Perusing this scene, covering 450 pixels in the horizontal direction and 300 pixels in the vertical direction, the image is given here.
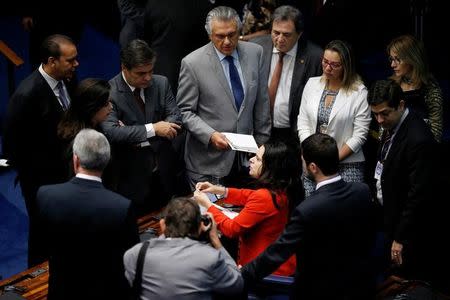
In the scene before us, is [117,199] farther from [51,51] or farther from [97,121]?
[51,51]

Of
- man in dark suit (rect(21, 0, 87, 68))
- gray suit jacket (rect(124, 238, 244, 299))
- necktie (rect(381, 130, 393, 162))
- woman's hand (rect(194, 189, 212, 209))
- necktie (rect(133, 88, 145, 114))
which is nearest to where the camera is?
gray suit jacket (rect(124, 238, 244, 299))

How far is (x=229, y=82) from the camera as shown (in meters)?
5.03

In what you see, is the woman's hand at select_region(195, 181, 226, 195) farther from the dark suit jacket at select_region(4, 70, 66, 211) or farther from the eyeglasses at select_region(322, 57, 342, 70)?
the eyeglasses at select_region(322, 57, 342, 70)

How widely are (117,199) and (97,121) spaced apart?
3.39 feet

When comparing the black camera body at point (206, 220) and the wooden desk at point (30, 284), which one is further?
the wooden desk at point (30, 284)

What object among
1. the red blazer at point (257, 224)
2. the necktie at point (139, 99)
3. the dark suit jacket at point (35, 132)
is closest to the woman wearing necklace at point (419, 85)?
the red blazer at point (257, 224)

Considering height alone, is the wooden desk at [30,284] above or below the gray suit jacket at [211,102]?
below

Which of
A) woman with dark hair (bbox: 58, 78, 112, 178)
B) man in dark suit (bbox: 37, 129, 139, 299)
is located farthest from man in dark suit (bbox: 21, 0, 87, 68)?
man in dark suit (bbox: 37, 129, 139, 299)

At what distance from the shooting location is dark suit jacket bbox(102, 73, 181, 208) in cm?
462

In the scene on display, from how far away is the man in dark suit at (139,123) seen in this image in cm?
461

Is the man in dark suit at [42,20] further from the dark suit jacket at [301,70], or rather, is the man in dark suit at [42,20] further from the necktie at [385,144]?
the necktie at [385,144]

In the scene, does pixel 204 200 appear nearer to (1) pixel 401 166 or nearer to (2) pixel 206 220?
(2) pixel 206 220

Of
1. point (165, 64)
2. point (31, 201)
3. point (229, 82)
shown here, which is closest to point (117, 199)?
point (31, 201)

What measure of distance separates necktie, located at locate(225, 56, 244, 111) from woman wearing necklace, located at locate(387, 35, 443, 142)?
3.50 ft
